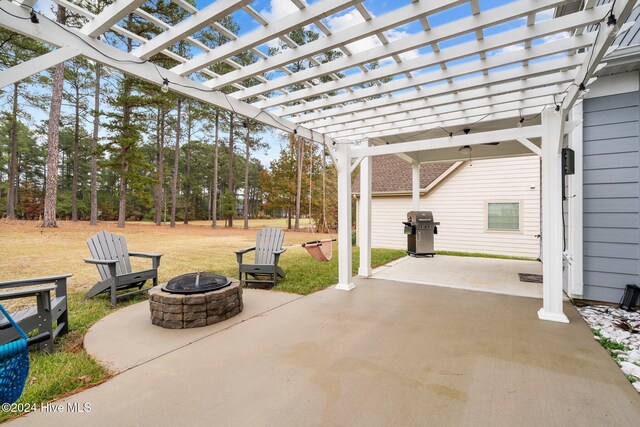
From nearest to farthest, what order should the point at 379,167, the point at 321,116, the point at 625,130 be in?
the point at 625,130
the point at 321,116
the point at 379,167

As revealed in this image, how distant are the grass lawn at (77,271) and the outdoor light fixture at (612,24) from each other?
421cm

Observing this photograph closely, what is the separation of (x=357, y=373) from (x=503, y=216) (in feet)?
28.1

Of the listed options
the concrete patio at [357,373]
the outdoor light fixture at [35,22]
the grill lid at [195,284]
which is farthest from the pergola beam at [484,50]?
the concrete patio at [357,373]

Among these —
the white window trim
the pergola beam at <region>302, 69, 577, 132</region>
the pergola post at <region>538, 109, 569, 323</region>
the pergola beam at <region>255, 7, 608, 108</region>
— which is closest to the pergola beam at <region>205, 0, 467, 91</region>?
the pergola beam at <region>255, 7, 608, 108</region>

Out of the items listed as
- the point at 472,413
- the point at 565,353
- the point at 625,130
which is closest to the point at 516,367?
the point at 565,353

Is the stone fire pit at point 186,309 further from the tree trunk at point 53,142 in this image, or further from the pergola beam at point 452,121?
the tree trunk at point 53,142

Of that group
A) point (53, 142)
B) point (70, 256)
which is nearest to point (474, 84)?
point (70, 256)

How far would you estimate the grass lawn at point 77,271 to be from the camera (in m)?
2.07

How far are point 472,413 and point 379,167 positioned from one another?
11317 mm

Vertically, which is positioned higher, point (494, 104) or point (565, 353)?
point (494, 104)

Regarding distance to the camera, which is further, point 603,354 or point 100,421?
point 603,354

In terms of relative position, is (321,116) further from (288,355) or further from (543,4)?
(288,355)

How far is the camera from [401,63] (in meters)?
3.03

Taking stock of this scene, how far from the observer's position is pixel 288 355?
2488 millimetres
